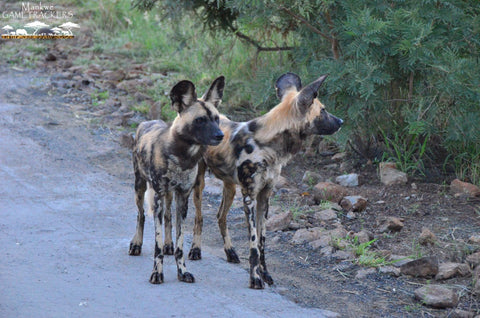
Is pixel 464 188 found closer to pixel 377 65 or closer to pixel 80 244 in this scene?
pixel 377 65

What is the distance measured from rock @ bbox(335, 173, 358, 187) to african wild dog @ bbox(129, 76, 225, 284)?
2.54 metres

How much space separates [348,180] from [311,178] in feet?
1.26

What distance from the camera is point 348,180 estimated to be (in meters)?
6.93

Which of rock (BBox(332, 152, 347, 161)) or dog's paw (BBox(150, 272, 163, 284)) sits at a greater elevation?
dog's paw (BBox(150, 272, 163, 284))

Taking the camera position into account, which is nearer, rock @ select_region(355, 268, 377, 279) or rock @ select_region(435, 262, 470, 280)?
rock @ select_region(435, 262, 470, 280)

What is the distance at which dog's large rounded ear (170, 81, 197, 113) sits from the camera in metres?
4.56

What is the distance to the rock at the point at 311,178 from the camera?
22.9 feet

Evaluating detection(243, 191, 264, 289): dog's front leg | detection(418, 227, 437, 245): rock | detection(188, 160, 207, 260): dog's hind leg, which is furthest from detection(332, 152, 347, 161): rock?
detection(243, 191, 264, 289): dog's front leg

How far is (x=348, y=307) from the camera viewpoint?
4477 mm

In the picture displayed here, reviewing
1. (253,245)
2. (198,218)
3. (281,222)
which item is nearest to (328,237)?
(281,222)

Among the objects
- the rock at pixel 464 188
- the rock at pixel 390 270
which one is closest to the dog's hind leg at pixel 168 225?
the rock at pixel 390 270

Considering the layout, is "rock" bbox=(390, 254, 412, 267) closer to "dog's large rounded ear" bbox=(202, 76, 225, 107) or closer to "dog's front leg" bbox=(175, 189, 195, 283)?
"dog's front leg" bbox=(175, 189, 195, 283)

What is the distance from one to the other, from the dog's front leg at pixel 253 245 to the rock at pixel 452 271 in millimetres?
1312

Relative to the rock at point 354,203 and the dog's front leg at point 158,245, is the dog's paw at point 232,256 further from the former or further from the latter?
the rock at point 354,203
